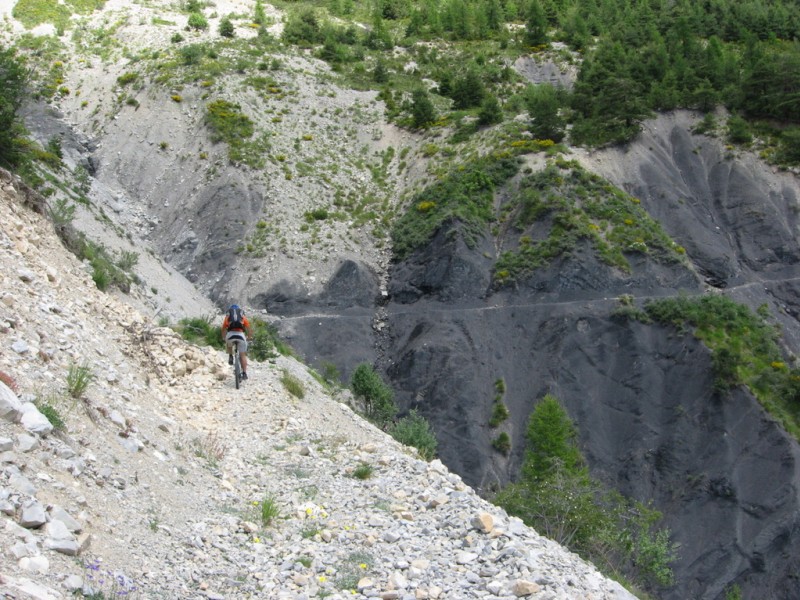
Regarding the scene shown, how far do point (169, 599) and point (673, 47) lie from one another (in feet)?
224

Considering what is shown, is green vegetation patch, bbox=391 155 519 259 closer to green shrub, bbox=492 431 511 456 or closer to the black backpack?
green shrub, bbox=492 431 511 456

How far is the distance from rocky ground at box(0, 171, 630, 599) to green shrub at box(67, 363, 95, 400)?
95mm

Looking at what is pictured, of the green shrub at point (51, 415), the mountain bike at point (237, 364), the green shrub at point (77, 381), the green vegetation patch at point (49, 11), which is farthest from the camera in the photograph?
the green vegetation patch at point (49, 11)

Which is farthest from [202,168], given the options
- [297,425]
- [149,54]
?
[297,425]

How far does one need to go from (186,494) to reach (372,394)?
23.3 meters

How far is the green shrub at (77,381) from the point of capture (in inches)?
369

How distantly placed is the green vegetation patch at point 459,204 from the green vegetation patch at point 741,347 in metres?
11.8

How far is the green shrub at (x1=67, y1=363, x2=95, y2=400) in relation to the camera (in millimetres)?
9383

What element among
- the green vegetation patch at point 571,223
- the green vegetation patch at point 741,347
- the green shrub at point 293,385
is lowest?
the green vegetation patch at point 741,347

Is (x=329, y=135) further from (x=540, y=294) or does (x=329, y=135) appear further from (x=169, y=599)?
(x=169, y=599)

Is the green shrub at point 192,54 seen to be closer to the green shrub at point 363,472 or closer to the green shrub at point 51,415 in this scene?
the green shrub at point 363,472

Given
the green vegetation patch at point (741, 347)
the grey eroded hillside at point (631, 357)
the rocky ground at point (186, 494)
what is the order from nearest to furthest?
the rocky ground at point (186, 494) < the grey eroded hillside at point (631, 357) < the green vegetation patch at point (741, 347)

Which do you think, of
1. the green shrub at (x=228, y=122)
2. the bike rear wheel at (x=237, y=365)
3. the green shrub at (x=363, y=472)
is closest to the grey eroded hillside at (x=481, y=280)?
the green shrub at (x=228, y=122)

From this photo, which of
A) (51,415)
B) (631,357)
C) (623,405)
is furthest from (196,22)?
(51,415)
